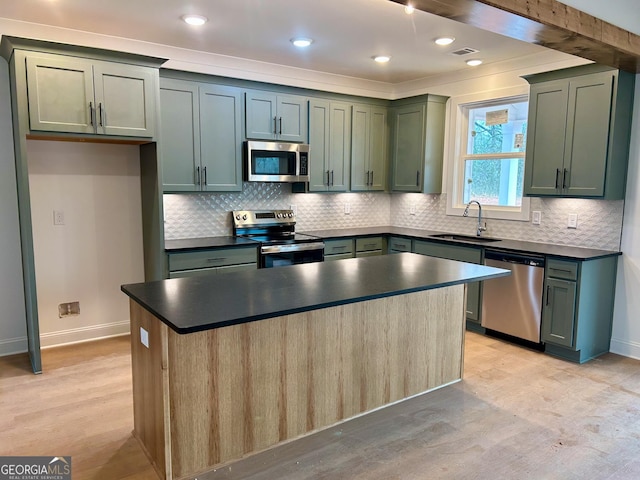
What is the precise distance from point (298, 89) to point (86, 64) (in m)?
2.02

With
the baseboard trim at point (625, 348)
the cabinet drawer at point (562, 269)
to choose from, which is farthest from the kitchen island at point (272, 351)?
the baseboard trim at point (625, 348)

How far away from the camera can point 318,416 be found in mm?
2584

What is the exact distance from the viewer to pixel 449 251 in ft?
14.8

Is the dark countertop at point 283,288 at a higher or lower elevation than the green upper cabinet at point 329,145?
lower

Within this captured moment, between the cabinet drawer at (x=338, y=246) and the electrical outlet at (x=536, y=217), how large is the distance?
180cm

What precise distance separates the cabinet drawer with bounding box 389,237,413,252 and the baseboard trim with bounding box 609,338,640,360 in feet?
6.62

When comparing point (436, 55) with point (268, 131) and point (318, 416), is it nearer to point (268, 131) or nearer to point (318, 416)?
point (268, 131)

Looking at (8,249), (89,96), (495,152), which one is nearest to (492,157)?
(495,152)

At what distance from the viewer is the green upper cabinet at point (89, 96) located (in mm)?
3244

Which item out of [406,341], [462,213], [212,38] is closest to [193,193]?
[212,38]

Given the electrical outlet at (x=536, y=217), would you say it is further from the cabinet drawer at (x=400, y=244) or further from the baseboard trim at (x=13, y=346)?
the baseboard trim at (x=13, y=346)

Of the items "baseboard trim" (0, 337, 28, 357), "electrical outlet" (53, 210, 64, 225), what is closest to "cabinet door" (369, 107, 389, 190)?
"electrical outlet" (53, 210, 64, 225)

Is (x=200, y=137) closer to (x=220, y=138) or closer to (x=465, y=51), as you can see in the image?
(x=220, y=138)

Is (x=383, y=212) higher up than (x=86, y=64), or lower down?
lower down
